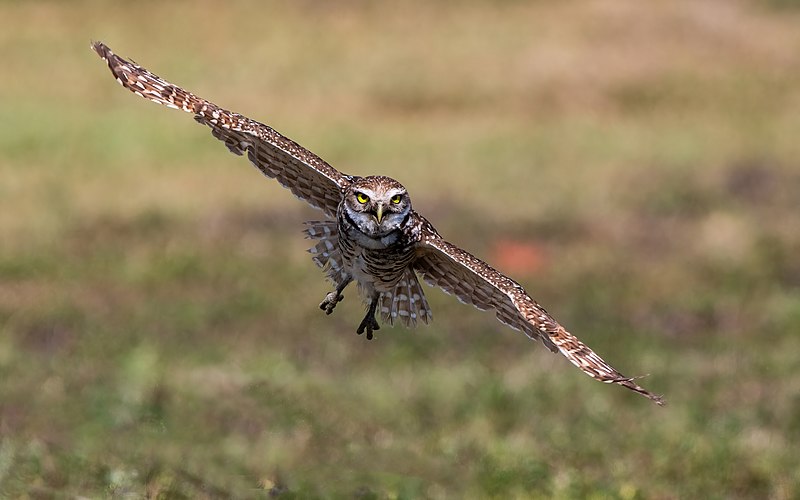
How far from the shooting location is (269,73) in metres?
29.1

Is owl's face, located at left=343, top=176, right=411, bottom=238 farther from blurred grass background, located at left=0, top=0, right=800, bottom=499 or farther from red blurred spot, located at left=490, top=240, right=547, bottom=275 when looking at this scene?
red blurred spot, located at left=490, top=240, right=547, bottom=275

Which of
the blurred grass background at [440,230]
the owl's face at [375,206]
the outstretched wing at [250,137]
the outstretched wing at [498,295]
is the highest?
the blurred grass background at [440,230]

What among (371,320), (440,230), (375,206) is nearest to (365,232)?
(375,206)

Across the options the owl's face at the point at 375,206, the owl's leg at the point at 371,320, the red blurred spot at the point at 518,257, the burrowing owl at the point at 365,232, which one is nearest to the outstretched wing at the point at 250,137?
the burrowing owl at the point at 365,232

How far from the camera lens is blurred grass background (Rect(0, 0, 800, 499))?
339 inches

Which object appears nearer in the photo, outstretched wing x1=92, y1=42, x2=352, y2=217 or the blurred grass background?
outstretched wing x1=92, y1=42, x2=352, y2=217

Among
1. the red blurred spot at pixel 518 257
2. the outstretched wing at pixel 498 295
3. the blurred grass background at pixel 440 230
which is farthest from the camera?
the red blurred spot at pixel 518 257

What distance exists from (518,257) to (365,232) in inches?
388

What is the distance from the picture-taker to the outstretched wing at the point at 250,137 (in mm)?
6863

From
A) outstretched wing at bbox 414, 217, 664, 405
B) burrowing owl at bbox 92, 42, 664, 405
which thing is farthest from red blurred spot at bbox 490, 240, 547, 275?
outstretched wing at bbox 414, 217, 664, 405

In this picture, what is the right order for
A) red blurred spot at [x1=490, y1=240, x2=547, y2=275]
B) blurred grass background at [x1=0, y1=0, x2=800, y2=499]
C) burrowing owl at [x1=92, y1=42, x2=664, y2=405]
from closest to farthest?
burrowing owl at [x1=92, y1=42, x2=664, y2=405]
blurred grass background at [x1=0, y1=0, x2=800, y2=499]
red blurred spot at [x1=490, y1=240, x2=547, y2=275]

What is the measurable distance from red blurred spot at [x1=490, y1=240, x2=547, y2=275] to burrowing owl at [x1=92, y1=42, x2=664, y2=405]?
8598 millimetres

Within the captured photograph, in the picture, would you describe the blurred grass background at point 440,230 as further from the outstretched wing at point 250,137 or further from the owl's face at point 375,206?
the outstretched wing at point 250,137

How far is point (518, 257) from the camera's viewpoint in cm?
1678
